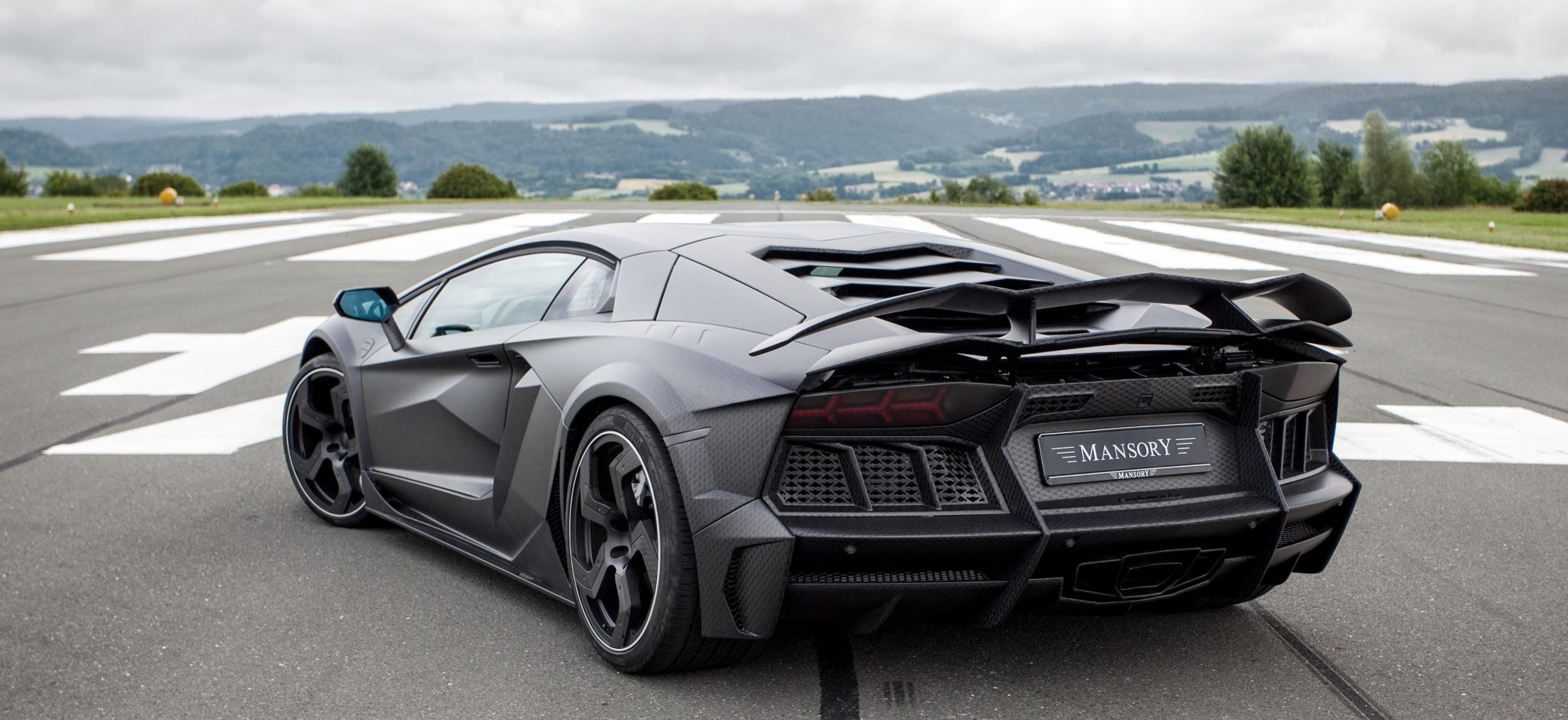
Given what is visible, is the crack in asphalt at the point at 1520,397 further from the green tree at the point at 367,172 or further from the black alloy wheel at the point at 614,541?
the green tree at the point at 367,172

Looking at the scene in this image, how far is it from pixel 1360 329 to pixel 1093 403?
1004 cm

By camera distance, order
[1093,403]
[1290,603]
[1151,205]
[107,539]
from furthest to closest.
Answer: [1151,205]
[107,539]
[1290,603]
[1093,403]

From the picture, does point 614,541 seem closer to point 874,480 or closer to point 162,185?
point 874,480

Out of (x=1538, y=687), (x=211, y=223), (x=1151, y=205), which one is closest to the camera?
(x=1538, y=687)

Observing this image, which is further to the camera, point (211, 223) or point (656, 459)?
point (211, 223)

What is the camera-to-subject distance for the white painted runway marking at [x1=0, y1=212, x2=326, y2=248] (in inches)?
949

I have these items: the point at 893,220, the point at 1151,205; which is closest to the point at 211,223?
the point at 893,220

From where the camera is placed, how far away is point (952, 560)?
3221mm

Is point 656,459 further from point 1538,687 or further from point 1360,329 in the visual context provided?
point 1360,329

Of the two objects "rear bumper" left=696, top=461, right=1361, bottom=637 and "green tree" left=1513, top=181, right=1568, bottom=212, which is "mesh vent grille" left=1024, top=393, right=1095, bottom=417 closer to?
"rear bumper" left=696, top=461, right=1361, bottom=637

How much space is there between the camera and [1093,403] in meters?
3.32

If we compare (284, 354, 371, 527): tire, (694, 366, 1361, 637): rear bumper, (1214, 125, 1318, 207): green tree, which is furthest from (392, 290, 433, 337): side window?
(1214, 125, 1318, 207): green tree

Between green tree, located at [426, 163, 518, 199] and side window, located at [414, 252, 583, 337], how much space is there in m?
103

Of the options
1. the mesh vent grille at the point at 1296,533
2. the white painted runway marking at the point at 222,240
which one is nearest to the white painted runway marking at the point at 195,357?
the mesh vent grille at the point at 1296,533
